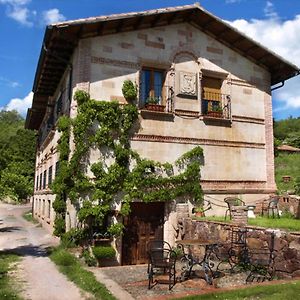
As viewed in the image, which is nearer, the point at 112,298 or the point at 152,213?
the point at 112,298

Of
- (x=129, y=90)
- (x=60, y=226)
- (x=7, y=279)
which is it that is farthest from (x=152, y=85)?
(x=7, y=279)

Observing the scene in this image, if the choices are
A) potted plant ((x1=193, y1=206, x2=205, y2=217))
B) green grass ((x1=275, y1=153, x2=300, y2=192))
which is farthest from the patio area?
green grass ((x1=275, y1=153, x2=300, y2=192))

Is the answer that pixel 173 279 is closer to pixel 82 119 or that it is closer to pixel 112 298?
pixel 112 298

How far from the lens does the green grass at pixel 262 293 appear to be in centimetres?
688

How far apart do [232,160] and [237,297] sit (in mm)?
8614

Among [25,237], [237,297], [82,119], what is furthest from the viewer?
[25,237]

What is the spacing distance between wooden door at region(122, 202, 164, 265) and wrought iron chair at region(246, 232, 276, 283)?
4531 millimetres

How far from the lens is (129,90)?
13.4 metres

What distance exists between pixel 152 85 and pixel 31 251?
7.51m

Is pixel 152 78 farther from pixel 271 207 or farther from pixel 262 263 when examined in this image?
pixel 262 263

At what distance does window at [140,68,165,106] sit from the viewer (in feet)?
46.3

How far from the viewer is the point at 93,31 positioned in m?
13.2

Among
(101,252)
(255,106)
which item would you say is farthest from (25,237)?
(255,106)

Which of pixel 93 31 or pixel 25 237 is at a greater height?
pixel 93 31
